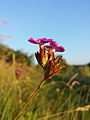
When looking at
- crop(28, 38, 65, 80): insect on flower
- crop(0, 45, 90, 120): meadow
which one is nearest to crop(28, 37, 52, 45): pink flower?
crop(28, 38, 65, 80): insect on flower

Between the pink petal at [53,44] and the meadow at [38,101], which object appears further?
the meadow at [38,101]

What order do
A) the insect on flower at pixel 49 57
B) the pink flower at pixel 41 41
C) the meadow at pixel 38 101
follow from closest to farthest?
the insect on flower at pixel 49 57 < the pink flower at pixel 41 41 < the meadow at pixel 38 101

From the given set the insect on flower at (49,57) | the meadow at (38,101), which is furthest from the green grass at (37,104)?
the insect on flower at (49,57)

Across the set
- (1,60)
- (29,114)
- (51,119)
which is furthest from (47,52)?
(1,60)

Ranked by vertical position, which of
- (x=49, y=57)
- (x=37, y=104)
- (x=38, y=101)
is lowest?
(x=38, y=101)

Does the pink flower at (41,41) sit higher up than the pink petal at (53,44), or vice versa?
the pink flower at (41,41)

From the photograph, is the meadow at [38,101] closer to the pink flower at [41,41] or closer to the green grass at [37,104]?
the green grass at [37,104]

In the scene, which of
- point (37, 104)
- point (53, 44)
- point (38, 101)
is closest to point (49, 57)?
point (53, 44)

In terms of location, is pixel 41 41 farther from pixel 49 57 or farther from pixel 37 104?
pixel 37 104

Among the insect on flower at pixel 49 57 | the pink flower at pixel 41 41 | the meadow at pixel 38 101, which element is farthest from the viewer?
the meadow at pixel 38 101

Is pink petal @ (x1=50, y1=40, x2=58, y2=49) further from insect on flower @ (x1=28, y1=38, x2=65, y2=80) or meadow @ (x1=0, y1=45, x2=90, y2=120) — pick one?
meadow @ (x1=0, y1=45, x2=90, y2=120)

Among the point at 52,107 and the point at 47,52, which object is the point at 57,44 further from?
the point at 52,107
